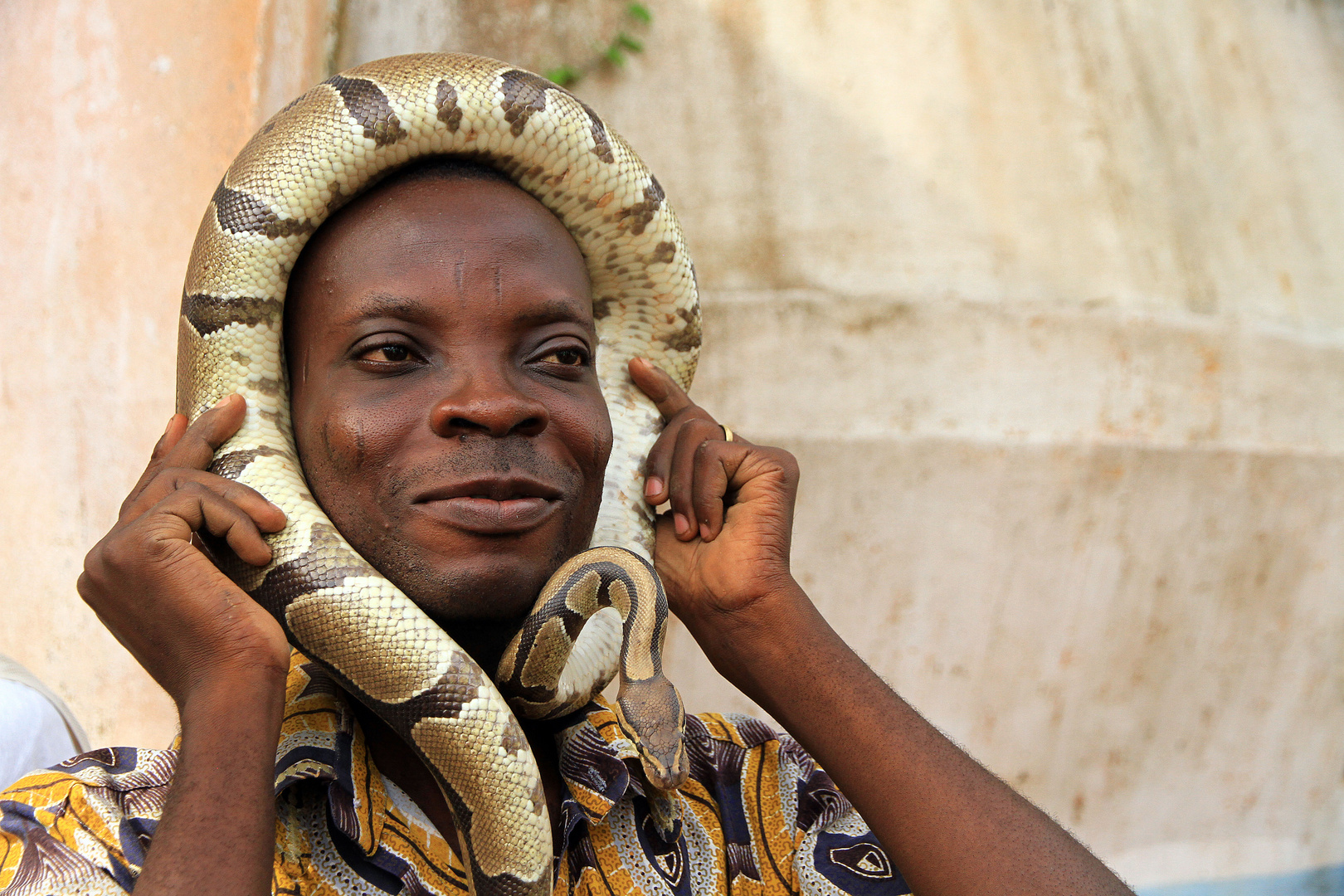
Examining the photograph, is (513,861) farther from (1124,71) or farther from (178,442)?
(1124,71)

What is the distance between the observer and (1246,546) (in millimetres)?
4199

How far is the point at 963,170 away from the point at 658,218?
2.30 m

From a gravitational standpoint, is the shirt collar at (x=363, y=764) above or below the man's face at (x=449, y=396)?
below

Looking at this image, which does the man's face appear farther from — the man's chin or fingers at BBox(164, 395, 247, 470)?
fingers at BBox(164, 395, 247, 470)

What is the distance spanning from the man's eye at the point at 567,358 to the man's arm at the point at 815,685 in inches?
13.9

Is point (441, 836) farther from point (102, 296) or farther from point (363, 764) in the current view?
point (102, 296)

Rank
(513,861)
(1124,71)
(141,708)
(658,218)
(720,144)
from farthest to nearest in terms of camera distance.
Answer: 1. (1124,71)
2. (720,144)
3. (141,708)
4. (658,218)
5. (513,861)

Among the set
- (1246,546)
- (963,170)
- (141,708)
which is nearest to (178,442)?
(141,708)

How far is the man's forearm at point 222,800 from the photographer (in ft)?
4.52

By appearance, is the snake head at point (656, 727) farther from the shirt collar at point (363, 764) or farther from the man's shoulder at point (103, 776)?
the man's shoulder at point (103, 776)

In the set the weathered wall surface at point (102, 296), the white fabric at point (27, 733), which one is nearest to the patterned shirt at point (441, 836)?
the white fabric at point (27, 733)

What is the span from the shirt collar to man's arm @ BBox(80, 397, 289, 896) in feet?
0.52

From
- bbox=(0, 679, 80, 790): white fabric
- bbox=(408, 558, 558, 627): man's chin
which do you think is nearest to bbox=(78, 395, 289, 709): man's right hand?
bbox=(408, 558, 558, 627): man's chin

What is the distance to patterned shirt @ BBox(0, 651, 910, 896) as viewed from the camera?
157 centimetres
